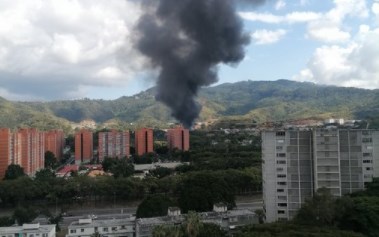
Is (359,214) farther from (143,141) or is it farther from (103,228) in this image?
(143,141)

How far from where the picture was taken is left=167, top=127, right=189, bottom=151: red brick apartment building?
33.5 m

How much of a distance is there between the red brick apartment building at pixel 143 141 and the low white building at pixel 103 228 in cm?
2053

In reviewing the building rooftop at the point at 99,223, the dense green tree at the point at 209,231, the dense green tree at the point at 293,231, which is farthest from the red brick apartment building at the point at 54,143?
the dense green tree at the point at 293,231

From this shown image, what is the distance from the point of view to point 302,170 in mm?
11953

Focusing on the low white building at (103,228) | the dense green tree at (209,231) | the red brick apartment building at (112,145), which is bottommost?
the low white building at (103,228)

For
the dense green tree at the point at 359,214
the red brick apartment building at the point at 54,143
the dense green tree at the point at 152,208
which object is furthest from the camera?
the red brick apartment building at the point at 54,143

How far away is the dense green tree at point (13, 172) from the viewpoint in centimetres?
2162

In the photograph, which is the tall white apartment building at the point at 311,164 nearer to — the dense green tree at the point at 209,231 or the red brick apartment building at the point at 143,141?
the dense green tree at the point at 209,231

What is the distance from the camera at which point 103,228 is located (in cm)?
1178

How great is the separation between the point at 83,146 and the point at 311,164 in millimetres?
23129

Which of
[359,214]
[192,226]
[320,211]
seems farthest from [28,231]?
[359,214]

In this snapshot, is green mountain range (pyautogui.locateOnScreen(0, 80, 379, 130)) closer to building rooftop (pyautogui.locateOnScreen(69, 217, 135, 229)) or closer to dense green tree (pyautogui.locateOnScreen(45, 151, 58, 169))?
dense green tree (pyautogui.locateOnScreen(45, 151, 58, 169))

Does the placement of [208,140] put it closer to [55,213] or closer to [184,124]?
[184,124]

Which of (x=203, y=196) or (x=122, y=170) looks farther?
(x=122, y=170)
